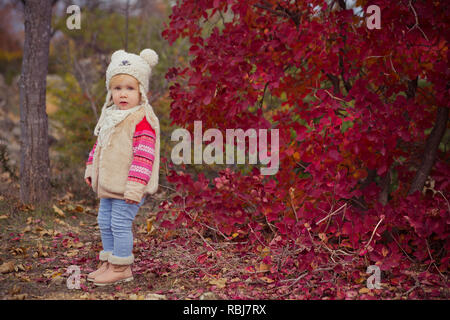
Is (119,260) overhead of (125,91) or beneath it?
beneath

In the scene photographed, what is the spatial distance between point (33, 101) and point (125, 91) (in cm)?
224

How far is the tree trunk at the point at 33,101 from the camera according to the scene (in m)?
4.80

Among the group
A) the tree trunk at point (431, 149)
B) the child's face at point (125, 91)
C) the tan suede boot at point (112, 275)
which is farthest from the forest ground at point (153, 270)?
the child's face at point (125, 91)

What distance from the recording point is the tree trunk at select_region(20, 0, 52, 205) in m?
4.80

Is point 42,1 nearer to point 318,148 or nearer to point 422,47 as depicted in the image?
Answer: point 318,148

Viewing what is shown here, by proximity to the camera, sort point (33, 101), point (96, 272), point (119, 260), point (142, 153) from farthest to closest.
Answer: point (33, 101)
point (96, 272)
point (119, 260)
point (142, 153)

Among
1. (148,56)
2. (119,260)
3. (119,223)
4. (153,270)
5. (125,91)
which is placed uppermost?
(148,56)

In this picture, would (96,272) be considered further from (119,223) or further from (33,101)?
(33,101)

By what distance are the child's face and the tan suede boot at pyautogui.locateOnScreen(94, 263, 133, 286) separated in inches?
45.8

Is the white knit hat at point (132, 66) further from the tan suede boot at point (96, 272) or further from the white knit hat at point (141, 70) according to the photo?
the tan suede boot at point (96, 272)

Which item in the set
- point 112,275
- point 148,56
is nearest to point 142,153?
point 148,56

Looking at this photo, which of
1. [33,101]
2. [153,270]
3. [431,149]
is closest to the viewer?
[153,270]

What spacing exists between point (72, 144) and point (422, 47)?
5.25 meters

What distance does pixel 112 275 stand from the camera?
3.19 meters
